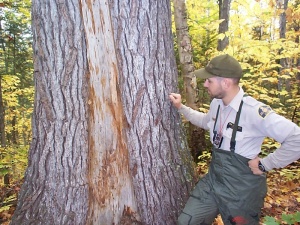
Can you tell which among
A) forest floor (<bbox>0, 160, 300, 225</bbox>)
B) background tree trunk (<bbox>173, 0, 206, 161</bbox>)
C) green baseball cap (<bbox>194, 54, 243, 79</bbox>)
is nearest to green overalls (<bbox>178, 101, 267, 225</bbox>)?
green baseball cap (<bbox>194, 54, 243, 79</bbox>)

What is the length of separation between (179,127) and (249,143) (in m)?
0.70

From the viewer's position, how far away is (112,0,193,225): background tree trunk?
93.4 inches

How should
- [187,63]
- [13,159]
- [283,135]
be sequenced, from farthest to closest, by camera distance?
[187,63] → [13,159] → [283,135]

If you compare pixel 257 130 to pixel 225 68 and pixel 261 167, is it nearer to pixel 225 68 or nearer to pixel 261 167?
pixel 261 167

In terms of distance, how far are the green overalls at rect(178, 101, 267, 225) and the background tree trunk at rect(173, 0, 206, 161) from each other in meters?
3.17

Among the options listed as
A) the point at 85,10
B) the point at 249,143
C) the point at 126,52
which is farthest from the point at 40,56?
the point at 249,143

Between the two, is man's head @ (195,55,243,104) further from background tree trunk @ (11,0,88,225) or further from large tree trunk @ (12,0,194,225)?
background tree trunk @ (11,0,88,225)

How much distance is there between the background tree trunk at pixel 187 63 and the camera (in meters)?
5.44

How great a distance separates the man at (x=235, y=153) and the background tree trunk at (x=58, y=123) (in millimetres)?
943

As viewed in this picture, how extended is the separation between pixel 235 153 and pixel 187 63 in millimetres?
3342

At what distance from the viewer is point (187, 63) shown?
5523 mm

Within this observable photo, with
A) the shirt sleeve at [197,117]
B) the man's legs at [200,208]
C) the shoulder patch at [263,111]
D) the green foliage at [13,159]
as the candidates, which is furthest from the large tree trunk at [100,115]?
the green foliage at [13,159]

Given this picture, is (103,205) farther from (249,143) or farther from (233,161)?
(249,143)

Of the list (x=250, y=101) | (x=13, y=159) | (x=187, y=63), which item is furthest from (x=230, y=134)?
(x=13, y=159)
